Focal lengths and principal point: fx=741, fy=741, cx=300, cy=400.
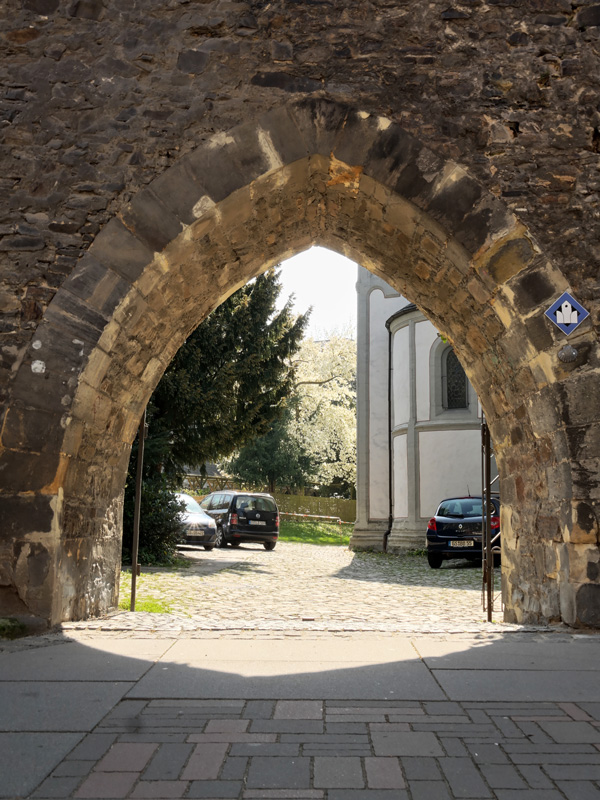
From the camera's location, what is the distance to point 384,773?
8.17ft

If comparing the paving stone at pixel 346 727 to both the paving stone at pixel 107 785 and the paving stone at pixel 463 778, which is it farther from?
the paving stone at pixel 107 785

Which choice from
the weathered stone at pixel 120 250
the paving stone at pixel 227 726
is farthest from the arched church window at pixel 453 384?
the paving stone at pixel 227 726

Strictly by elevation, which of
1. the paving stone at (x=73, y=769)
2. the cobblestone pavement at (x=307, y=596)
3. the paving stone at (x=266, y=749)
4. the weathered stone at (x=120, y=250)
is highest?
the weathered stone at (x=120, y=250)

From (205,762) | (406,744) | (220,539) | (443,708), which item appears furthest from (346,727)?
(220,539)

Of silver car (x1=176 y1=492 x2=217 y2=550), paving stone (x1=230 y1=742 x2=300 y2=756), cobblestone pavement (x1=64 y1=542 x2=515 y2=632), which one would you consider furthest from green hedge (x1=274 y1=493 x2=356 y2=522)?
paving stone (x1=230 y1=742 x2=300 y2=756)

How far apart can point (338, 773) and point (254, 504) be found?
17.5m

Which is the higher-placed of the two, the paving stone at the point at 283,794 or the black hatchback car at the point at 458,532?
the black hatchback car at the point at 458,532

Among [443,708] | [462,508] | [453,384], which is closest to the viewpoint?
[443,708]

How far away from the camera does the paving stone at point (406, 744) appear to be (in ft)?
8.80

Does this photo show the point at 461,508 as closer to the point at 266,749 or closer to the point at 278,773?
the point at 266,749

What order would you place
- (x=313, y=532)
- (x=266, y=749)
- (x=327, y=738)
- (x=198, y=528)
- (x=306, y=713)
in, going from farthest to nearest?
1. (x=313, y=532)
2. (x=198, y=528)
3. (x=306, y=713)
4. (x=327, y=738)
5. (x=266, y=749)

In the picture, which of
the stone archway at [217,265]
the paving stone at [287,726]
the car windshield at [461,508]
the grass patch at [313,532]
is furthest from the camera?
the grass patch at [313,532]

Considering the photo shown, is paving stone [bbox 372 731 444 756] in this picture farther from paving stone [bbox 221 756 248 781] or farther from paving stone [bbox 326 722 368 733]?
paving stone [bbox 221 756 248 781]

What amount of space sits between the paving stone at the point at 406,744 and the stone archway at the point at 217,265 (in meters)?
2.94
